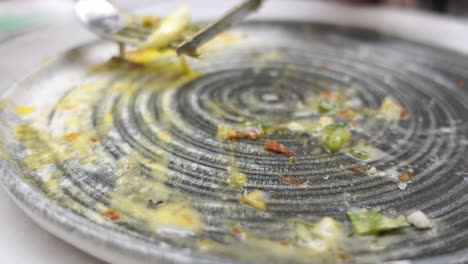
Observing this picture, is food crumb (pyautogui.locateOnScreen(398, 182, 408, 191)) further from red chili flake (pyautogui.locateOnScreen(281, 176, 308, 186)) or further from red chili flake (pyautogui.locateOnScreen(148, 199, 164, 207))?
red chili flake (pyautogui.locateOnScreen(148, 199, 164, 207))

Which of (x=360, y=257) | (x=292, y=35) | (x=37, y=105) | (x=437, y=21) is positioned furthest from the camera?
(x=437, y=21)

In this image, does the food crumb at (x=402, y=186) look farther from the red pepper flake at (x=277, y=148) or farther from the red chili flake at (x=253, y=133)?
the red chili flake at (x=253, y=133)

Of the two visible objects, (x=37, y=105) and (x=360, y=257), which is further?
(x=37, y=105)

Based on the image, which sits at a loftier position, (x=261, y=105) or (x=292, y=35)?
(x=292, y=35)

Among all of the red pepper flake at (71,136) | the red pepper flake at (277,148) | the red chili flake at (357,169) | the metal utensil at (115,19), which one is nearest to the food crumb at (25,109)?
the red pepper flake at (71,136)

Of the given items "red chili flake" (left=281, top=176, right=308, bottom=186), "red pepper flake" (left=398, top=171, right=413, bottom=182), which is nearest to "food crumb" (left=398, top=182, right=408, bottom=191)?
"red pepper flake" (left=398, top=171, right=413, bottom=182)

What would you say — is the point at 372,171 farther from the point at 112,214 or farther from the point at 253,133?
the point at 112,214

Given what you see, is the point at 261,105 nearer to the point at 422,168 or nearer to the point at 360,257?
the point at 422,168

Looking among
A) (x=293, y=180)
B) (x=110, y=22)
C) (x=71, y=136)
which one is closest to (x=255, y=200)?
(x=293, y=180)

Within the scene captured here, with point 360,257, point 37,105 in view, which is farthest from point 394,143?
point 37,105
